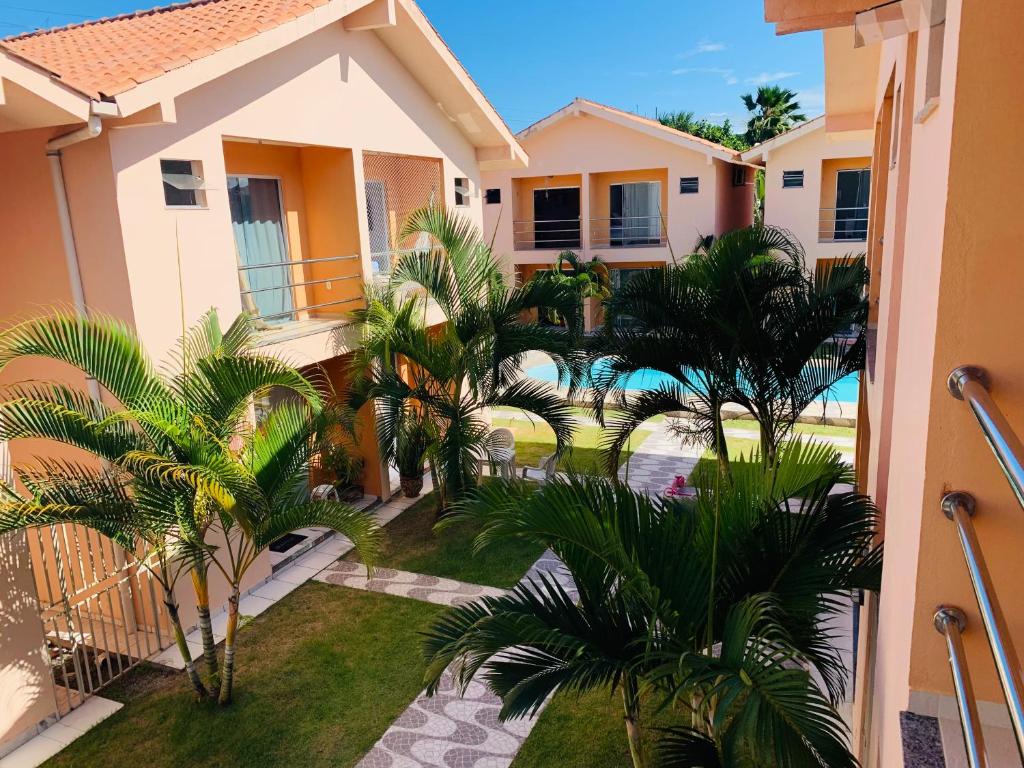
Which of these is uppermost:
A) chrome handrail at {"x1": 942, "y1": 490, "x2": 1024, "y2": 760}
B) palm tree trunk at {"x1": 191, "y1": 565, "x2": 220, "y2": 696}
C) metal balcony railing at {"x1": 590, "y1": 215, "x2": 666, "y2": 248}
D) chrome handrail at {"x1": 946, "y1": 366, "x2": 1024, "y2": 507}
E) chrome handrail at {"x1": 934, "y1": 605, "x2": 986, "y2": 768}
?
metal balcony railing at {"x1": 590, "y1": 215, "x2": 666, "y2": 248}

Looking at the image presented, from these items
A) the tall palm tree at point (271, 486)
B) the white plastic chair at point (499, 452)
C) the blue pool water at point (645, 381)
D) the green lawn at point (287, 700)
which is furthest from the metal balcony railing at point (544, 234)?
the tall palm tree at point (271, 486)

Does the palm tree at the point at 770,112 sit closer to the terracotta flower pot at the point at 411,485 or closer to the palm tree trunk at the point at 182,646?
the terracotta flower pot at the point at 411,485

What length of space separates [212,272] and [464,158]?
6429 mm

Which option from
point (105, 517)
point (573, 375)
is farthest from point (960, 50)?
point (573, 375)

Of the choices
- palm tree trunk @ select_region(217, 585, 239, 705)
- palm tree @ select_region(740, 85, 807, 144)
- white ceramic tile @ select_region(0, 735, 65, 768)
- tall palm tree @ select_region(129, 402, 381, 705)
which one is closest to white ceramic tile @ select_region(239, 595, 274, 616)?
palm tree trunk @ select_region(217, 585, 239, 705)

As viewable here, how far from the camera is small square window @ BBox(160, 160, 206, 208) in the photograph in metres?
7.76

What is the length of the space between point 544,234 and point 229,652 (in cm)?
2179

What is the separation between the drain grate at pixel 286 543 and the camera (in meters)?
9.89

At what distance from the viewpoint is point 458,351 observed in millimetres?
9688

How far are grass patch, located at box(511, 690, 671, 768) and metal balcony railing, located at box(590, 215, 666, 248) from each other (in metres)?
20.1

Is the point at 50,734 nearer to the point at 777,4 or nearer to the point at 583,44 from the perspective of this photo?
the point at 777,4

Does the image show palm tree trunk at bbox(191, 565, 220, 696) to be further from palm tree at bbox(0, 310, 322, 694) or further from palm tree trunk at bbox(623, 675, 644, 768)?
palm tree trunk at bbox(623, 675, 644, 768)

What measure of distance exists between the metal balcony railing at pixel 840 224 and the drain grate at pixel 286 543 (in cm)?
1897

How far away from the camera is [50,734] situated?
20.9 ft
